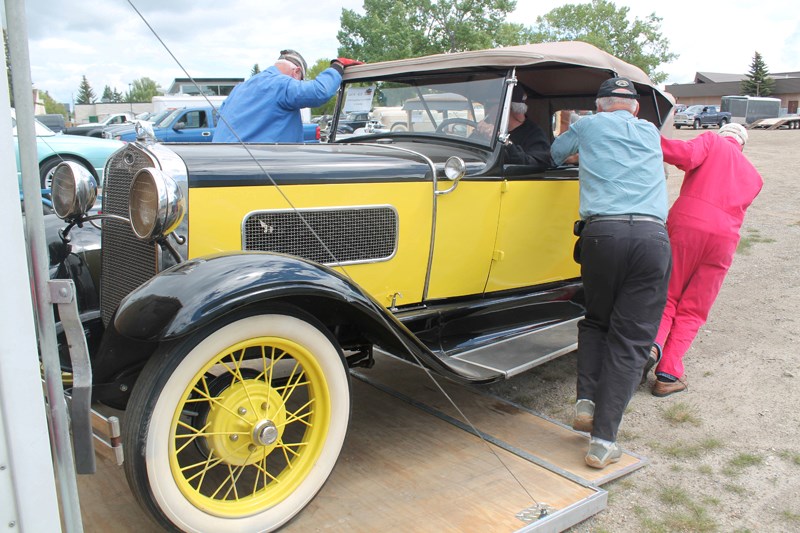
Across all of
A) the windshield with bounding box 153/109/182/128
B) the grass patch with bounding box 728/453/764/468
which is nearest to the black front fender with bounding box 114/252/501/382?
the grass patch with bounding box 728/453/764/468

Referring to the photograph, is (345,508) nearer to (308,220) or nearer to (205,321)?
(205,321)

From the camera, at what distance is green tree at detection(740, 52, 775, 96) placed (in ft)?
194

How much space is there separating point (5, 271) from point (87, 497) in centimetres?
146

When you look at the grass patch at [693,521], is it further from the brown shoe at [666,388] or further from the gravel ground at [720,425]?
the brown shoe at [666,388]

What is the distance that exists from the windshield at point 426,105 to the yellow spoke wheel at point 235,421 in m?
1.78

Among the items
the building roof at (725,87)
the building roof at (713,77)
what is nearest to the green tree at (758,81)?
the building roof at (725,87)

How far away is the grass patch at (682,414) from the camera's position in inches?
145

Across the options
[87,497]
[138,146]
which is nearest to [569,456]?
[87,497]

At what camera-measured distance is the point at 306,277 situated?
2326 mm

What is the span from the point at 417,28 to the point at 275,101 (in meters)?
31.5

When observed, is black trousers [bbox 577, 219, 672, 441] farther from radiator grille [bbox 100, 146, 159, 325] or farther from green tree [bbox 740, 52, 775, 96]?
green tree [bbox 740, 52, 775, 96]

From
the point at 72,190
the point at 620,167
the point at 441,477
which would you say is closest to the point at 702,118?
the point at 620,167

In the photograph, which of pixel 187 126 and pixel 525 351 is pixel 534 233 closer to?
pixel 525 351

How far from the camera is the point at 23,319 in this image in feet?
5.14
